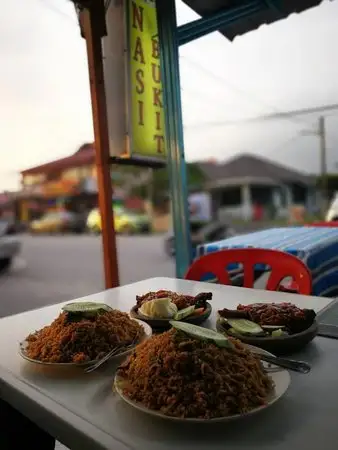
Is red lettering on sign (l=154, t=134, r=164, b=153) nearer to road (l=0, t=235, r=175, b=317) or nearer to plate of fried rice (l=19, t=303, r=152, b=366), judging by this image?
road (l=0, t=235, r=175, b=317)

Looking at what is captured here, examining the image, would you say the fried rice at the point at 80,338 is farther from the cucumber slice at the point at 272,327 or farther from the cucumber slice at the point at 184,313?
the cucumber slice at the point at 272,327

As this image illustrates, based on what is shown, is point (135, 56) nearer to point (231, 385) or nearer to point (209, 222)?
point (231, 385)

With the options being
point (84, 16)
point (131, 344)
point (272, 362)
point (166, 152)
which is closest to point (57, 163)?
point (166, 152)

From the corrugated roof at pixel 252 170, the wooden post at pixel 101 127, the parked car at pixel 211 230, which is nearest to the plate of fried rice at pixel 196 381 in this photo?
the wooden post at pixel 101 127

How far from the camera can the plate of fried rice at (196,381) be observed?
0.56 meters

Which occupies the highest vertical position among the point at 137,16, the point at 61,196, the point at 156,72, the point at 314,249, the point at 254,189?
the point at 137,16

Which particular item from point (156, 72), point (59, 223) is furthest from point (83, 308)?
point (59, 223)

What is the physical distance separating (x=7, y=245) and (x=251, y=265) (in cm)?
394

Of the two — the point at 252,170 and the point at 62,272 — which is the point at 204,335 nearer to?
the point at 62,272

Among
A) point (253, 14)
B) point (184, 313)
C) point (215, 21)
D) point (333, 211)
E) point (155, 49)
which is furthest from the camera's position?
point (333, 211)

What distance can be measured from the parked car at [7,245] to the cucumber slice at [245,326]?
431cm

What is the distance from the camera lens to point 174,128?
243cm

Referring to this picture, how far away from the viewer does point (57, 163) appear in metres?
2.67

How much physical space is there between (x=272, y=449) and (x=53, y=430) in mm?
319
